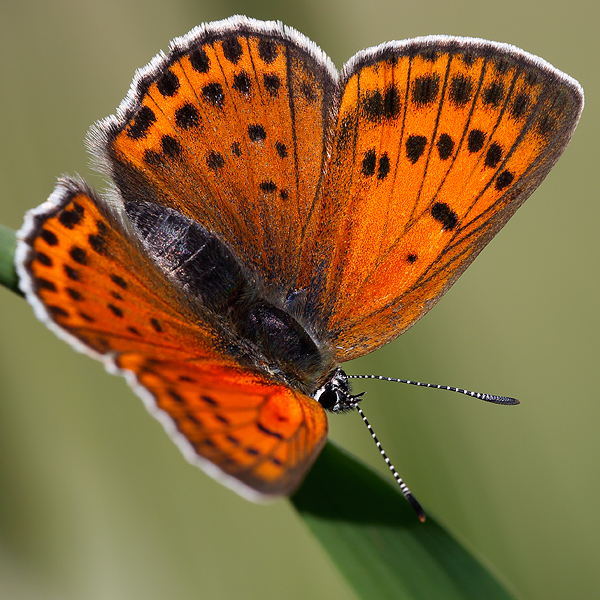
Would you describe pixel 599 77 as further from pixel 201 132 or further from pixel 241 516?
pixel 241 516

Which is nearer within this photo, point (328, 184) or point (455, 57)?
point (455, 57)

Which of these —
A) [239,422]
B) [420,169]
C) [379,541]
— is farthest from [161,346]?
[420,169]

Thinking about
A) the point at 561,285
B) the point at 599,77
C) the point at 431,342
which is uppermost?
the point at 599,77

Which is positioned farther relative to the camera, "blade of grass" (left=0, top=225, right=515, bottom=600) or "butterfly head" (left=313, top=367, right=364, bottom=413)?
"butterfly head" (left=313, top=367, right=364, bottom=413)

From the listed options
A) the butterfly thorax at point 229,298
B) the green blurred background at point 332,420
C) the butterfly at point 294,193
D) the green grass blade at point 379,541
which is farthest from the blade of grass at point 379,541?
the green blurred background at point 332,420

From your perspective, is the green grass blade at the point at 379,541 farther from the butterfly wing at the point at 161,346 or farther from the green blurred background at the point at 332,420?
the green blurred background at the point at 332,420

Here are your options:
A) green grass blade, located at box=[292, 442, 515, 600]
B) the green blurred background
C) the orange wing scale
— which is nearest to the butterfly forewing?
the green blurred background

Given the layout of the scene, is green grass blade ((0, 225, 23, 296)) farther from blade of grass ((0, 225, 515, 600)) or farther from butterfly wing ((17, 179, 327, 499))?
blade of grass ((0, 225, 515, 600))

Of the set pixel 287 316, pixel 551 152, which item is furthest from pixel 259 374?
pixel 551 152
